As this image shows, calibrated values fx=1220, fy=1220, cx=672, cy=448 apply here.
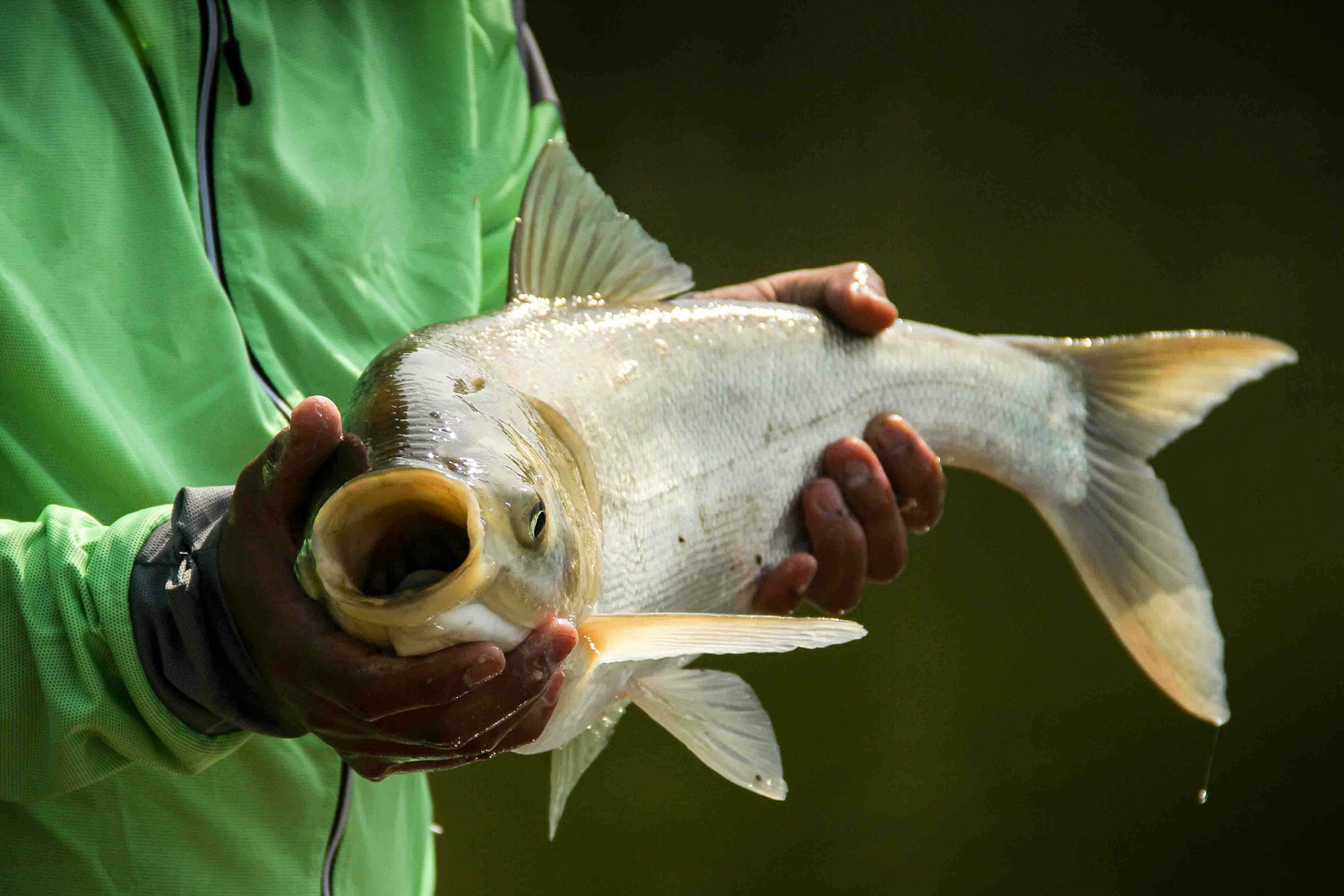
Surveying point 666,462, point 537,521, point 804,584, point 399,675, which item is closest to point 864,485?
point 804,584

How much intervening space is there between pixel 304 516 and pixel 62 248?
400 mm

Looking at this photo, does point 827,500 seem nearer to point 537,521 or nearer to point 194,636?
point 537,521

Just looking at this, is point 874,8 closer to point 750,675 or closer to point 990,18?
point 990,18

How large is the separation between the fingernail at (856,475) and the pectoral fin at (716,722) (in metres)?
0.25

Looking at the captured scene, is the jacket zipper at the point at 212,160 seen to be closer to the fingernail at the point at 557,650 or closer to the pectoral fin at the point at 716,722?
the pectoral fin at the point at 716,722

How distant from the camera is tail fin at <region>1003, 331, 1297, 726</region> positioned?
52.1 inches

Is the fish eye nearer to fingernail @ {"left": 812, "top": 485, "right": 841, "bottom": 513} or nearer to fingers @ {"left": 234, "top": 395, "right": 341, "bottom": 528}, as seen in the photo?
fingers @ {"left": 234, "top": 395, "right": 341, "bottom": 528}

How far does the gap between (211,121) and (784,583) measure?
2.18 ft

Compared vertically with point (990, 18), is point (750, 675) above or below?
below

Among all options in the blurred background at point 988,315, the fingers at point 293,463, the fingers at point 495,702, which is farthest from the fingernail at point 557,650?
the blurred background at point 988,315

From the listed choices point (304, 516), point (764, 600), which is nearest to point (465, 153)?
point (764, 600)

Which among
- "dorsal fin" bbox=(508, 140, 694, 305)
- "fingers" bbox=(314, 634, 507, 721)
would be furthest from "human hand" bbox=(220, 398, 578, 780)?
"dorsal fin" bbox=(508, 140, 694, 305)

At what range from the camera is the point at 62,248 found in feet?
3.09

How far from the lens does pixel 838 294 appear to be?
127cm
